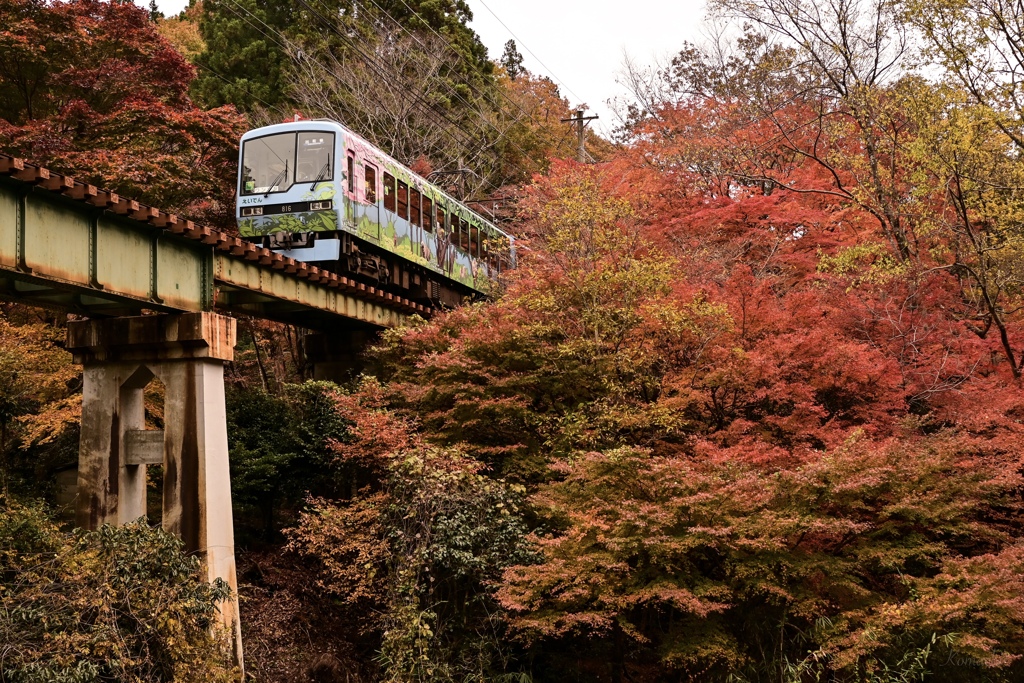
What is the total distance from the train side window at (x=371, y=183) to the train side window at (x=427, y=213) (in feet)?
9.65

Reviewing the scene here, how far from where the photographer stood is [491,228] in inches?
995

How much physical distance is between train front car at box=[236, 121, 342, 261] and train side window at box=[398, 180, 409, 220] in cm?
294

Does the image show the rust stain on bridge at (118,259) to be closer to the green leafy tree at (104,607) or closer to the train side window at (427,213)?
the green leafy tree at (104,607)

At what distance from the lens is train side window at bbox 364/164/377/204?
17.6m

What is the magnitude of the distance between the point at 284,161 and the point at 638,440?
8398 mm

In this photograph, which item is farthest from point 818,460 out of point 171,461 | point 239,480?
point 239,480

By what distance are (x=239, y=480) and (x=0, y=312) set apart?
5.84m

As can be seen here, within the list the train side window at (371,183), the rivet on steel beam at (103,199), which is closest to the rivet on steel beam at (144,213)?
the rivet on steel beam at (103,199)

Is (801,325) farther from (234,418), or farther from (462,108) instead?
(462,108)

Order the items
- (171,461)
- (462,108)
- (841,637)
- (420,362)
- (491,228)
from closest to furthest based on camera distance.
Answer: (841,637)
(171,461)
(420,362)
(491,228)
(462,108)

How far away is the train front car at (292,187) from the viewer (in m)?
16.5

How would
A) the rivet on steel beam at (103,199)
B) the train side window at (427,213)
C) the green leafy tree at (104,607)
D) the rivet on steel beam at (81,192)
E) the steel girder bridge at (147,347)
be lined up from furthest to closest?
1. the train side window at (427,213)
2. the steel girder bridge at (147,347)
3. the rivet on steel beam at (103,199)
4. the rivet on steel beam at (81,192)
5. the green leafy tree at (104,607)

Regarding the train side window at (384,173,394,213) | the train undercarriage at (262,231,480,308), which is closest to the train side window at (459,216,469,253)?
the train undercarriage at (262,231,480,308)

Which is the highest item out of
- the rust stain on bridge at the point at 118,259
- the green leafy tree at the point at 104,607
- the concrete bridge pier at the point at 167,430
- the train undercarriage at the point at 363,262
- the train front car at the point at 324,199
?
the train front car at the point at 324,199
